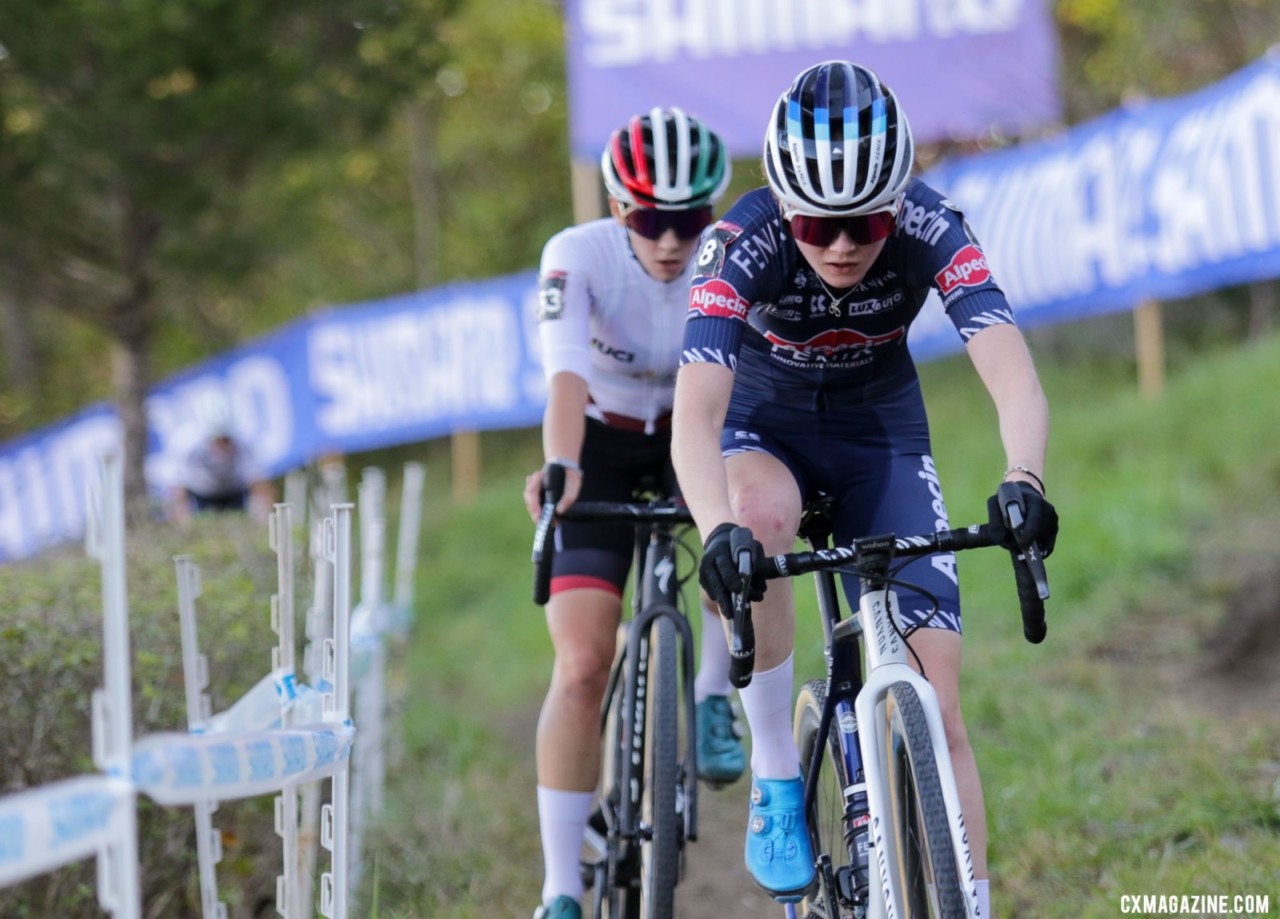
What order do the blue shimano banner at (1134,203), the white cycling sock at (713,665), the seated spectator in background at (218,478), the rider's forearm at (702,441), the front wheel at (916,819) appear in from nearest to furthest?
the front wheel at (916,819)
the rider's forearm at (702,441)
the white cycling sock at (713,665)
the blue shimano banner at (1134,203)
the seated spectator in background at (218,478)

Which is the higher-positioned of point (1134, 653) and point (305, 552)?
point (305, 552)

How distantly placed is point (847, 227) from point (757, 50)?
1050 cm

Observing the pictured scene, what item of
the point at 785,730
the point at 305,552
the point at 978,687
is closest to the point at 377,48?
the point at 305,552

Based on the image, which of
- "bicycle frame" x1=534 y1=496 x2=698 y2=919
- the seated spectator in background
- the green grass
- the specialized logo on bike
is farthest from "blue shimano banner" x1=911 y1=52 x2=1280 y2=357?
the specialized logo on bike

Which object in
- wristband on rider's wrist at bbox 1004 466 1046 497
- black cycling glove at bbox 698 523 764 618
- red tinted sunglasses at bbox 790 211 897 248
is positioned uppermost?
red tinted sunglasses at bbox 790 211 897 248

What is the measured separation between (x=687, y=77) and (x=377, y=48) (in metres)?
3.12

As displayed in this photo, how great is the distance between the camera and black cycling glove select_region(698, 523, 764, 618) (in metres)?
2.88

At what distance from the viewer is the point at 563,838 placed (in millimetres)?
4258

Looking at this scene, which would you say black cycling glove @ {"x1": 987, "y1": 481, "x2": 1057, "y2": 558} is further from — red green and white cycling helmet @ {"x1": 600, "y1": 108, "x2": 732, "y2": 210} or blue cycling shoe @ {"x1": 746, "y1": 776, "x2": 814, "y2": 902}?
red green and white cycling helmet @ {"x1": 600, "y1": 108, "x2": 732, "y2": 210}

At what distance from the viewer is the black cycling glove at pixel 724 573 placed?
288 centimetres

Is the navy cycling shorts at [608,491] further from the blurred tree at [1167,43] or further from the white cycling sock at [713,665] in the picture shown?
the blurred tree at [1167,43]

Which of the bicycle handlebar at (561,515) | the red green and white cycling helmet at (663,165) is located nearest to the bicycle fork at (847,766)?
the bicycle handlebar at (561,515)

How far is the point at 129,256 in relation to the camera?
13.6m

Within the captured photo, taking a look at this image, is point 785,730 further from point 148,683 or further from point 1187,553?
point 1187,553
